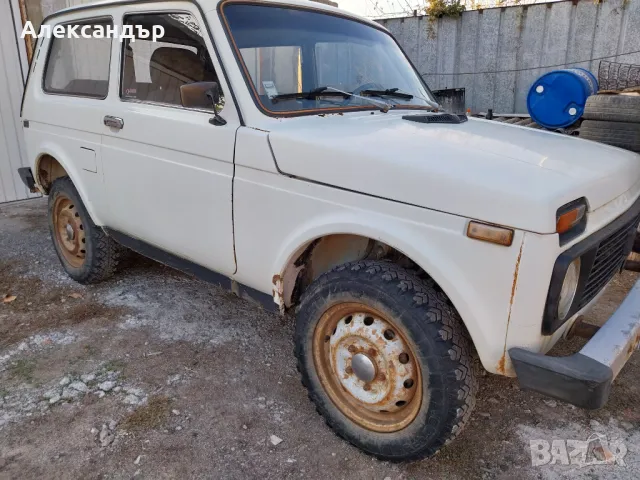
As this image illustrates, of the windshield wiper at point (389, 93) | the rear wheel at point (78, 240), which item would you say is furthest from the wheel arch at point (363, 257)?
the rear wheel at point (78, 240)

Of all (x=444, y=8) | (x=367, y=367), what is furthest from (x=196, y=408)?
(x=444, y=8)

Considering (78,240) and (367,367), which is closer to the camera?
(367,367)

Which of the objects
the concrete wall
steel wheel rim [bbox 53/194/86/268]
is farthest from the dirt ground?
the concrete wall

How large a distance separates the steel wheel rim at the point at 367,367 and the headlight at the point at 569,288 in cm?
60

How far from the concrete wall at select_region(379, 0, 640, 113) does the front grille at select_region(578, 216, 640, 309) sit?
21.3 feet

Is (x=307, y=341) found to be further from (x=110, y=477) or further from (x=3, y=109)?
(x=3, y=109)

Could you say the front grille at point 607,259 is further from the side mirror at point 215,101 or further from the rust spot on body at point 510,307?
the side mirror at point 215,101

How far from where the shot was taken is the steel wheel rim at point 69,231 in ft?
13.6

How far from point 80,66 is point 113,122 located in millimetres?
859

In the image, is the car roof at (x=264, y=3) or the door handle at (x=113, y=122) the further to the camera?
the door handle at (x=113, y=122)

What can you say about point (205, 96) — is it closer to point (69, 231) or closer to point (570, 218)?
point (570, 218)

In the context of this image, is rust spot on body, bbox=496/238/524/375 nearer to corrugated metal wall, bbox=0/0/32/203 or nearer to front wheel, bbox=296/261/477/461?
front wheel, bbox=296/261/477/461

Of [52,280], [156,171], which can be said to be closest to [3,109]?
[52,280]

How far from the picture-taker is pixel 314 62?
2926mm
